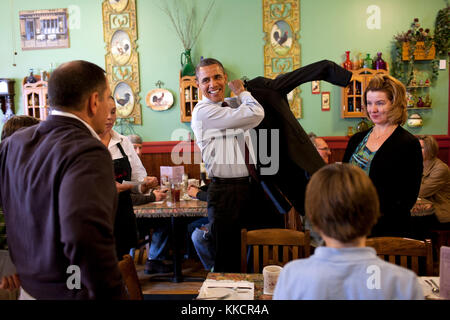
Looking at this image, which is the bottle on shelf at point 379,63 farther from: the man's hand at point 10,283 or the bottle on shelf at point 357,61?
the man's hand at point 10,283

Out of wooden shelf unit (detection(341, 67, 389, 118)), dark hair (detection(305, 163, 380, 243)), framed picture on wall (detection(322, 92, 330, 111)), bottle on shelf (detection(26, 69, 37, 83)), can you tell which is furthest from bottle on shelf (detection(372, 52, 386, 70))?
bottle on shelf (detection(26, 69, 37, 83))

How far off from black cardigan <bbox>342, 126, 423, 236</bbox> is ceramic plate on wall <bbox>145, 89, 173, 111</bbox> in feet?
13.6

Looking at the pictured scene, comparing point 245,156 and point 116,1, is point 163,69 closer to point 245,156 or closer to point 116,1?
point 116,1

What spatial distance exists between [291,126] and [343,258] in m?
1.25

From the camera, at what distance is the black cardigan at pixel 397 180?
2174 mm

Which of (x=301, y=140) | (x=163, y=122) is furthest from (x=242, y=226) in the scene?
(x=163, y=122)

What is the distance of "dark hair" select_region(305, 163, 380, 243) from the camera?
3.37 ft

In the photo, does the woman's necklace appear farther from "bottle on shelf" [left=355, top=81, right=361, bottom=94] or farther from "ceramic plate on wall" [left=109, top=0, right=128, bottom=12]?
"ceramic plate on wall" [left=109, top=0, right=128, bottom=12]

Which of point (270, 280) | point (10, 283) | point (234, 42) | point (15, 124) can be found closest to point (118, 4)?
point (234, 42)

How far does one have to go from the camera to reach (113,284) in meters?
1.18

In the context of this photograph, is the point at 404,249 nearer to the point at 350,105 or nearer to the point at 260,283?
the point at 260,283

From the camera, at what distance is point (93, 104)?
136cm

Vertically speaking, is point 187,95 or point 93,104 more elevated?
point 187,95

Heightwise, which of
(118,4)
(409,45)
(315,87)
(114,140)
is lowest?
(114,140)
